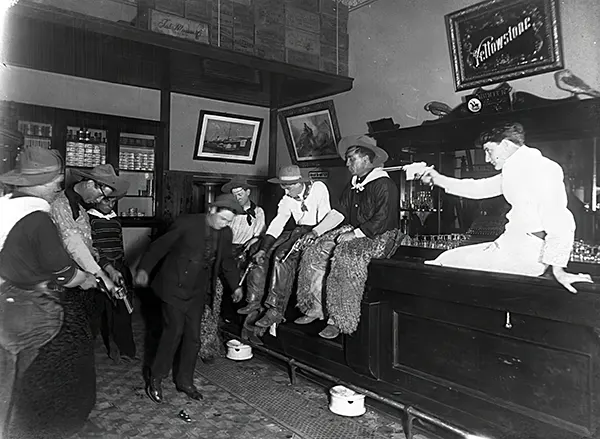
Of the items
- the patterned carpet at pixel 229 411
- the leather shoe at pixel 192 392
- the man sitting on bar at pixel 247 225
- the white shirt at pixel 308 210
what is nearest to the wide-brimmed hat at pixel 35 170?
the patterned carpet at pixel 229 411

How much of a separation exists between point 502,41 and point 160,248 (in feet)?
10.9

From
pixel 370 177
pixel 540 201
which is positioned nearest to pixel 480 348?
pixel 540 201

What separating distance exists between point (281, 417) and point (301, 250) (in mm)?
1215

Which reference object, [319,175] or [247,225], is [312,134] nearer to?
[319,175]

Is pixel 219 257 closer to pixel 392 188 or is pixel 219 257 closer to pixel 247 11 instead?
pixel 392 188

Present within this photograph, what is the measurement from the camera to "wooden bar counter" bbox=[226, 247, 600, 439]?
224cm

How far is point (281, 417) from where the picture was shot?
3.11 metres

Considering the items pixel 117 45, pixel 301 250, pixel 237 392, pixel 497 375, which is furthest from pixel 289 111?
pixel 497 375

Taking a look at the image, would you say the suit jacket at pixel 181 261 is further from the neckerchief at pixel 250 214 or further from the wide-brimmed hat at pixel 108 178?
the neckerchief at pixel 250 214

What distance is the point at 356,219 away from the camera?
3.61m

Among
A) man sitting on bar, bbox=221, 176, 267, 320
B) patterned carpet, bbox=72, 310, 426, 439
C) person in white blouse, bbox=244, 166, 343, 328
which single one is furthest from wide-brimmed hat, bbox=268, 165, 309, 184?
patterned carpet, bbox=72, 310, 426, 439

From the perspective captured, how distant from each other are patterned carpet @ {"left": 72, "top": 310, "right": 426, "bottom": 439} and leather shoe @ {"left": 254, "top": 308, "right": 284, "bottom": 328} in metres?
0.39

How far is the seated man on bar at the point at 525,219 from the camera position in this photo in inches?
92.7

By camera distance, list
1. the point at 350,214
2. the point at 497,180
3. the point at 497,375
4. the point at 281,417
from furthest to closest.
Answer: the point at 350,214 < the point at 281,417 < the point at 497,180 < the point at 497,375
